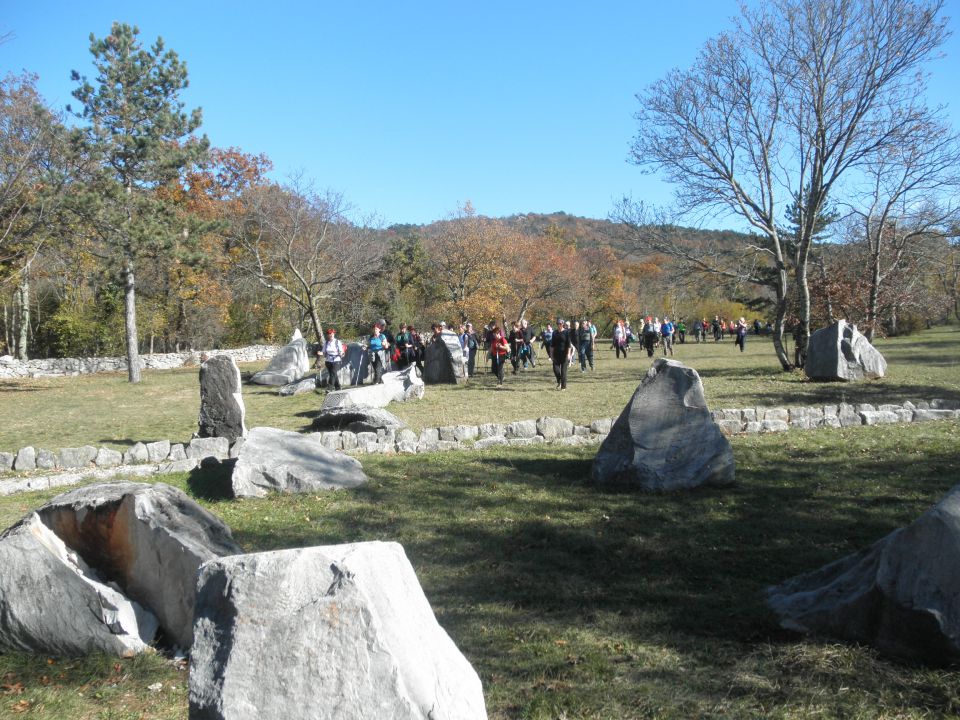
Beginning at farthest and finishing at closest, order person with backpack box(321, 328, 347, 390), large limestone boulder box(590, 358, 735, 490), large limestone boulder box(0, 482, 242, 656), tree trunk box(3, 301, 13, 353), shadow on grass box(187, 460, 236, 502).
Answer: tree trunk box(3, 301, 13, 353), person with backpack box(321, 328, 347, 390), shadow on grass box(187, 460, 236, 502), large limestone boulder box(590, 358, 735, 490), large limestone boulder box(0, 482, 242, 656)

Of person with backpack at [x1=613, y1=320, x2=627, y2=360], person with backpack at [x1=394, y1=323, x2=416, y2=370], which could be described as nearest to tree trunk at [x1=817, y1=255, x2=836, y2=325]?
person with backpack at [x1=613, y1=320, x2=627, y2=360]

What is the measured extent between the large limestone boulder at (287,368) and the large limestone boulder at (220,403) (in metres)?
10.7

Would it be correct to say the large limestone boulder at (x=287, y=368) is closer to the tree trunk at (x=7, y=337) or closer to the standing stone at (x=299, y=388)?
the standing stone at (x=299, y=388)

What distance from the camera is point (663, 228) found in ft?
70.0

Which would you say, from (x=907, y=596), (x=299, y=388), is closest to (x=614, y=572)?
(x=907, y=596)

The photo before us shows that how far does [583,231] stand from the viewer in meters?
111

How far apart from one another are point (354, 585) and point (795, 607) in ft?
10.5

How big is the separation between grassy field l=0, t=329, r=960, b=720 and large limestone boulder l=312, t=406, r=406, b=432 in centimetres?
259

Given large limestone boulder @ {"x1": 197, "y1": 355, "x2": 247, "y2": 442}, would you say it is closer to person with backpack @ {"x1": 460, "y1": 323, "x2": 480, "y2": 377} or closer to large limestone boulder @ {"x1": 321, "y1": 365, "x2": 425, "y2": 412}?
large limestone boulder @ {"x1": 321, "y1": 365, "x2": 425, "y2": 412}

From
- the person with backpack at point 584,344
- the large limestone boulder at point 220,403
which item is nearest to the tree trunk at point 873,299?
the person with backpack at point 584,344

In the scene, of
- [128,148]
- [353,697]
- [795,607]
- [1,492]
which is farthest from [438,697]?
[128,148]

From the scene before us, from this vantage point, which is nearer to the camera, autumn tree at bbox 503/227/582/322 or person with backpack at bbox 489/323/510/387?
person with backpack at bbox 489/323/510/387

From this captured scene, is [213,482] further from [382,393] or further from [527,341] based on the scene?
[527,341]

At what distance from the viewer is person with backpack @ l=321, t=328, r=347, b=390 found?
1973 centimetres
